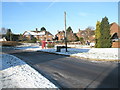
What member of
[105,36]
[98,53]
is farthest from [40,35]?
[98,53]

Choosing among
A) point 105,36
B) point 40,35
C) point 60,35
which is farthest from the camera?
point 40,35

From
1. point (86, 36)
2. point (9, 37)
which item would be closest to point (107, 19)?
point (86, 36)

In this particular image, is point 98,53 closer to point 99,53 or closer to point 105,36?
point 99,53

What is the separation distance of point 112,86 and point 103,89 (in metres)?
0.57

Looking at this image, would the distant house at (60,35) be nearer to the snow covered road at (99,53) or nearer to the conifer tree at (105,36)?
the conifer tree at (105,36)

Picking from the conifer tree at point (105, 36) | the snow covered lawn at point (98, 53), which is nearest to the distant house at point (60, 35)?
the conifer tree at point (105, 36)

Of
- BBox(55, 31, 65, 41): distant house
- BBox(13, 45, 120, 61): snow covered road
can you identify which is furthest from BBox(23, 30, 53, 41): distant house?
BBox(13, 45, 120, 61): snow covered road

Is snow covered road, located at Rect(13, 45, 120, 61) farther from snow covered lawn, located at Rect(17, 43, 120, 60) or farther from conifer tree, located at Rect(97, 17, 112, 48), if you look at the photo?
conifer tree, located at Rect(97, 17, 112, 48)

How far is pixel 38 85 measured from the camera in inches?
248

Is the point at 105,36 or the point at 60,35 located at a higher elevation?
the point at 60,35

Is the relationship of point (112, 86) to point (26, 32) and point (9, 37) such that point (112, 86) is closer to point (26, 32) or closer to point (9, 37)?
point (9, 37)

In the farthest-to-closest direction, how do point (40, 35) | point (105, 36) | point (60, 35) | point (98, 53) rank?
point (40, 35) < point (60, 35) < point (105, 36) < point (98, 53)

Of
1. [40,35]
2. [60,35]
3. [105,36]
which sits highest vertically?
[40,35]

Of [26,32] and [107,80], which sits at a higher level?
[26,32]
